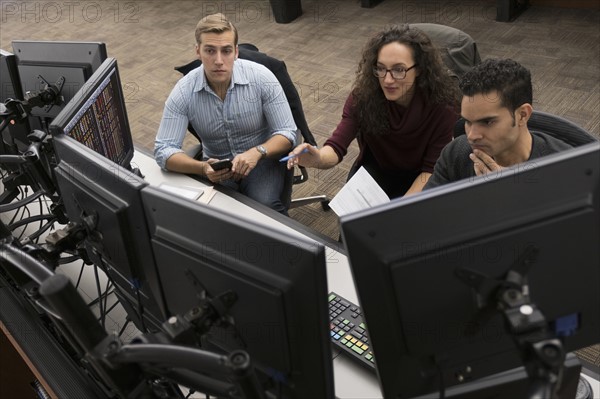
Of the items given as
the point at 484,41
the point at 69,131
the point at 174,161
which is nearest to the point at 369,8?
the point at 484,41

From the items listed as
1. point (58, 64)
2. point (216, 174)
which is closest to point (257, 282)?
point (216, 174)

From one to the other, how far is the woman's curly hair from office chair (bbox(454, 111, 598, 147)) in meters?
0.41

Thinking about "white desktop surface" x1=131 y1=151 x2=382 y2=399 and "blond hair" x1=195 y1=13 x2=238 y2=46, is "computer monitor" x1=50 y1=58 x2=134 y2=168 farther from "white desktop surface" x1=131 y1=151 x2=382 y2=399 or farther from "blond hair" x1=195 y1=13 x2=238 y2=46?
"blond hair" x1=195 y1=13 x2=238 y2=46

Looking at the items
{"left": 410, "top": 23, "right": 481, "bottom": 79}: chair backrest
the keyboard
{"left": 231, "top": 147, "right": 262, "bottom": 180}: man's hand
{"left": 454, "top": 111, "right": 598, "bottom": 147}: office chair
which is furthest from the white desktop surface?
{"left": 410, "top": 23, "right": 481, "bottom": 79}: chair backrest

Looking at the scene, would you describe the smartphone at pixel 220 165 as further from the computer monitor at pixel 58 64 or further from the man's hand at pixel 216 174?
the computer monitor at pixel 58 64

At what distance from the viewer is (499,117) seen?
5.46 ft

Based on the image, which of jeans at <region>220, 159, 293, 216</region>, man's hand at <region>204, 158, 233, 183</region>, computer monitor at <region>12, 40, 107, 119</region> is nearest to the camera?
computer monitor at <region>12, 40, 107, 119</region>

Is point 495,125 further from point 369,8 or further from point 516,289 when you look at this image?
point 369,8

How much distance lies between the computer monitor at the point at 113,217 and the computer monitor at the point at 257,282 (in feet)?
0.20

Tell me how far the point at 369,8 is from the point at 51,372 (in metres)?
4.52

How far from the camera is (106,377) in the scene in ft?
3.12

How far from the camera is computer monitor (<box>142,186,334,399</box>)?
96cm

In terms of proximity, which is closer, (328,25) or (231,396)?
(231,396)

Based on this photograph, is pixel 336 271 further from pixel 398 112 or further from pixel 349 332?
pixel 398 112
